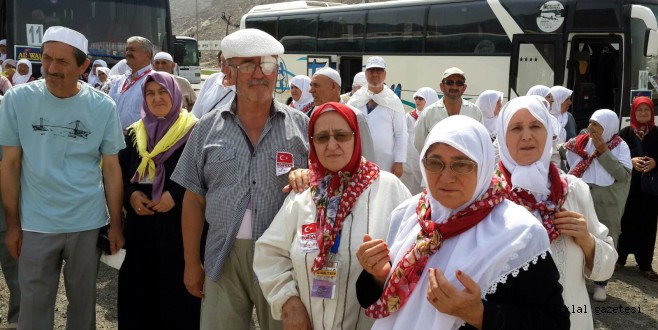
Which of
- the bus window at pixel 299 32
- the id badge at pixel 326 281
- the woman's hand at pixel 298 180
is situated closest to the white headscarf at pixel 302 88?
the woman's hand at pixel 298 180

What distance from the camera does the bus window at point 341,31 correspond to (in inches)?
569

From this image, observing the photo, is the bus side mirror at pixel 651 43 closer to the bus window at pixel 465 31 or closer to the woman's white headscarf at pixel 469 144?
the bus window at pixel 465 31

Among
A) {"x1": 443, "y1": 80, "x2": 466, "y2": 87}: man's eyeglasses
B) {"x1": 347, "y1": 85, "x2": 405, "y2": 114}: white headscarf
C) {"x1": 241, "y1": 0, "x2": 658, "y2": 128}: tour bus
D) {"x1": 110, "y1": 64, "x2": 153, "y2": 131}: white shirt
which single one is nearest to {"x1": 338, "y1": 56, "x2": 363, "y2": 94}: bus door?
{"x1": 241, "y1": 0, "x2": 658, "y2": 128}: tour bus

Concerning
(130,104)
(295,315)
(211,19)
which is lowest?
(295,315)

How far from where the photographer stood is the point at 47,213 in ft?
10.8

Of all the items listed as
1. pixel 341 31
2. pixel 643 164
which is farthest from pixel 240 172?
pixel 341 31

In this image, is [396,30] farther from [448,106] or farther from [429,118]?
[429,118]

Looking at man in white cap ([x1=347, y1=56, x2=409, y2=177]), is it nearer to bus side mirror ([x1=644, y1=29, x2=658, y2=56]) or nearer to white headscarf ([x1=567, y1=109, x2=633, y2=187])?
white headscarf ([x1=567, y1=109, x2=633, y2=187])

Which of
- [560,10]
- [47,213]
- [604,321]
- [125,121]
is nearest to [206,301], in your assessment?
[47,213]

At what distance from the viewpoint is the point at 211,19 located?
234 ft

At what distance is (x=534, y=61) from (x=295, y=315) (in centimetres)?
973

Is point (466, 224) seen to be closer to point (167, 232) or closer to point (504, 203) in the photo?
point (504, 203)

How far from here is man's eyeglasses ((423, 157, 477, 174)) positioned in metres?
1.84

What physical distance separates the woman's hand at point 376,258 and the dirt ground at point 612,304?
8.81 feet
